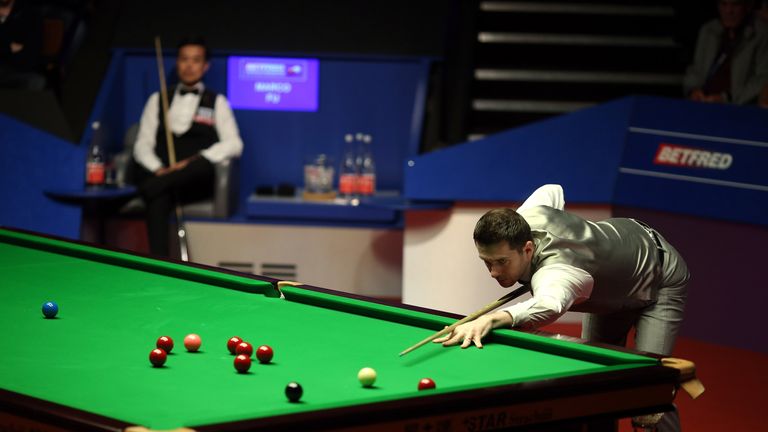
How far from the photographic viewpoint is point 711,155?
245 inches

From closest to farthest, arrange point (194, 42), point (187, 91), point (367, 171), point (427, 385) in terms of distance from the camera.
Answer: point (427, 385)
point (194, 42)
point (187, 91)
point (367, 171)

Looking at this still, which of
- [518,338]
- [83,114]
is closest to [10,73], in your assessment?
[83,114]

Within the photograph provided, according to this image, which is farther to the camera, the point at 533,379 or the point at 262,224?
the point at 262,224

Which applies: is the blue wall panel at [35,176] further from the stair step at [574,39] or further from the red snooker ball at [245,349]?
the red snooker ball at [245,349]

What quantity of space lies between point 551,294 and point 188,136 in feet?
16.0

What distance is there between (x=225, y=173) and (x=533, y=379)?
5.04 m

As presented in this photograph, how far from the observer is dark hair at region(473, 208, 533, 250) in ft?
11.3

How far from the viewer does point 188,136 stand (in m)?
7.86

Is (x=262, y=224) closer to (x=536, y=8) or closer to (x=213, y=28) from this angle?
(x=213, y=28)

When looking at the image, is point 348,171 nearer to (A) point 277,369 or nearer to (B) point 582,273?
(B) point 582,273

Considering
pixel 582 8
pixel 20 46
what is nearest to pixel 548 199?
pixel 582 8

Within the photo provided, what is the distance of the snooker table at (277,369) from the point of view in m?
2.65

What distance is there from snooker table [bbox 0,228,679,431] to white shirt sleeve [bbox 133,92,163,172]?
11.5 ft

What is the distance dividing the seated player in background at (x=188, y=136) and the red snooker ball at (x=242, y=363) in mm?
4510
